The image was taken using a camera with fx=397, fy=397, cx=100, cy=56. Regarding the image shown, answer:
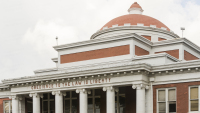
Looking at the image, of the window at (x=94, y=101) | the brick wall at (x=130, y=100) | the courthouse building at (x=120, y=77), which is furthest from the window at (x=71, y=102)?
the brick wall at (x=130, y=100)

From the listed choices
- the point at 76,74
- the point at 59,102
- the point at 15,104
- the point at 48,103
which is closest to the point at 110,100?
the point at 76,74

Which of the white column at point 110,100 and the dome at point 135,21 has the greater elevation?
the dome at point 135,21

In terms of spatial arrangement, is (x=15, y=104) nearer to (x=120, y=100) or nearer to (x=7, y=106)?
(x=7, y=106)

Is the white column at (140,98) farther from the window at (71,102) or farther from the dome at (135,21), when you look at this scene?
the dome at (135,21)

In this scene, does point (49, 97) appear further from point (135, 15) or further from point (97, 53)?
point (135, 15)

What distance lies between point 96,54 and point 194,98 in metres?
12.4

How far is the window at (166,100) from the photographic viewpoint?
1378 inches

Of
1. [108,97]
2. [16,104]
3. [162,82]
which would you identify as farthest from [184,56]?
[16,104]

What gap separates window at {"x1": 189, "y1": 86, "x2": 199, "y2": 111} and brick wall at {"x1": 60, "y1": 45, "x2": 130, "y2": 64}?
8.55 m

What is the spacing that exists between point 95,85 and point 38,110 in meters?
7.63

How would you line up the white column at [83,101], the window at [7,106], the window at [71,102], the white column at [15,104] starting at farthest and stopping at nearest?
the window at [7,106]
the white column at [15,104]
the window at [71,102]
the white column at [83,101]

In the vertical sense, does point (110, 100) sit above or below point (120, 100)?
above

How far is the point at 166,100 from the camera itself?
35156 mm

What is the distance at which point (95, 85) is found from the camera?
37.4m
